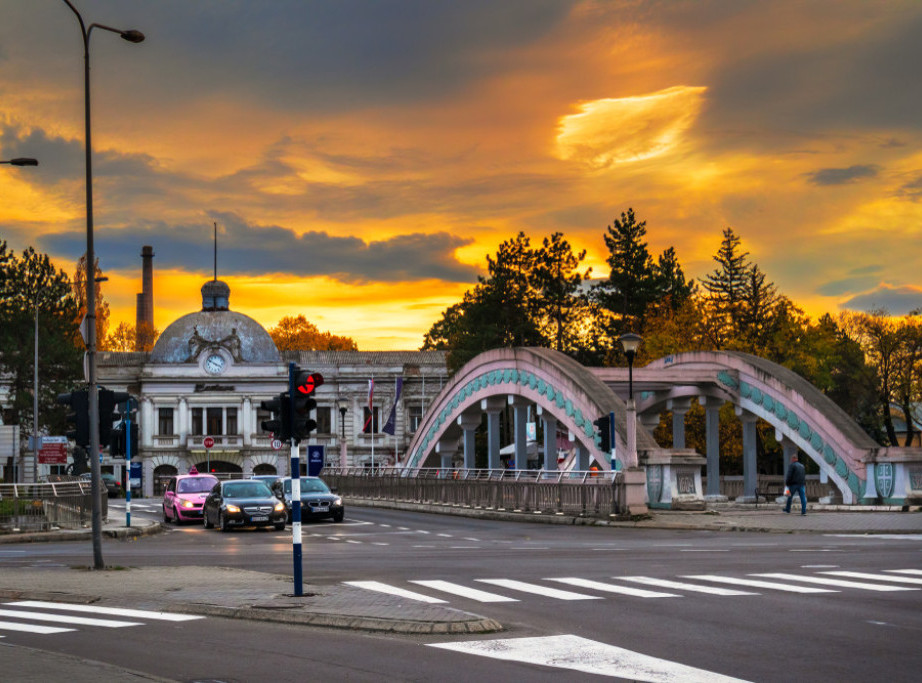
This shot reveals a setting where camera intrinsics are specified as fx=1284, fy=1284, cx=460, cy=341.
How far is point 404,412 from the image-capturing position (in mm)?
99250

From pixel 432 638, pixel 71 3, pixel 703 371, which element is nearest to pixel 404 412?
pixel 703 371

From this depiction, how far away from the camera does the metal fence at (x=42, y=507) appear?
3180cm

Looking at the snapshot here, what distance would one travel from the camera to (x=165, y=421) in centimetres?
9606

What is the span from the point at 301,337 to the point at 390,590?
105 metres

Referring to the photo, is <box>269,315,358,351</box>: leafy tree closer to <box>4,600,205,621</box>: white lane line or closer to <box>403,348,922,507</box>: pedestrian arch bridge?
<box>403,348,922,507</box>: pedestrian arch bridge

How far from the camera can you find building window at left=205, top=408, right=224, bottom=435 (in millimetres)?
96125

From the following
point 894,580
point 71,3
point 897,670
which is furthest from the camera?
point 71,3

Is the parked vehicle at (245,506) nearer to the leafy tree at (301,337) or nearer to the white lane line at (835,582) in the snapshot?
the white lane line at (835,582)

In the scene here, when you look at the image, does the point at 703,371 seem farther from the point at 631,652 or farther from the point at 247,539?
the point at 631,652

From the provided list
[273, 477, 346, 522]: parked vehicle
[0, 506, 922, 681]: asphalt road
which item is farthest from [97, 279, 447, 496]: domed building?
[0, 506, 922, 681]: asphalt road

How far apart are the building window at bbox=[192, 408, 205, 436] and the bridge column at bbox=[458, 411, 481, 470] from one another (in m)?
37.9

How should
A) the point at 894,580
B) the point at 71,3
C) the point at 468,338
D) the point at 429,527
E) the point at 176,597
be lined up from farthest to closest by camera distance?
1. the point at 468,338
2. the point at 429,527
3. the point at 71,3
4. the point at 894,580
5. the point at 176,597

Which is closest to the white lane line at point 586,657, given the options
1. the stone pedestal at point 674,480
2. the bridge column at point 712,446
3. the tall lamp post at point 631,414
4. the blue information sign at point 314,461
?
the tall lamp post at point 631,414

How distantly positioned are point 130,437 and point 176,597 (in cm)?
1792
